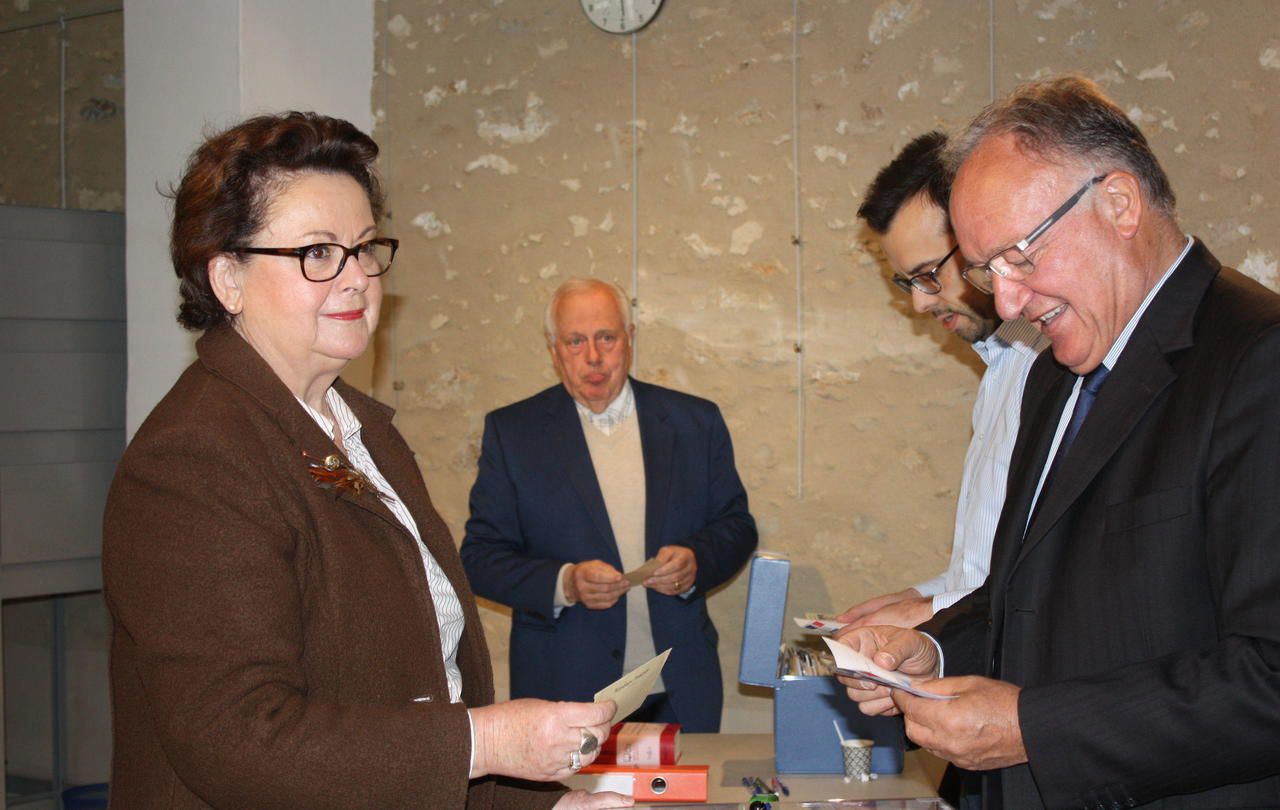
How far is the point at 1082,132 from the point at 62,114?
17.1ft

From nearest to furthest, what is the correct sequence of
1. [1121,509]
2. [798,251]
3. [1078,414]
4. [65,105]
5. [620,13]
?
[1121,509], [1078,414], [798,251], [620,13], [65,105]

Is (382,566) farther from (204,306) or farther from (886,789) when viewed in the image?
(886,789)

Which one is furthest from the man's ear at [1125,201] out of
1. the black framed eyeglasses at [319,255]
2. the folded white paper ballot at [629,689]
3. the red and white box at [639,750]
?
the red and white box at [639,750]

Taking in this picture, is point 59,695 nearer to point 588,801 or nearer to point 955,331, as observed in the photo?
point 588,801

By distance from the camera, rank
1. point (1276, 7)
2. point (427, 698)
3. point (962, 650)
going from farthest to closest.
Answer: point (1276, 7), point (962, 650), point (427, 698)

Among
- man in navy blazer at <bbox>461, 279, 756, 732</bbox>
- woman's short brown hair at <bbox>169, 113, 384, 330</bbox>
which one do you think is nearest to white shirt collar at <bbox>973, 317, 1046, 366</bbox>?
man in navy blazer at <bbox>461, 279, 756, 732</bbox>

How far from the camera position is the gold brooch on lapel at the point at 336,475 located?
1.77m

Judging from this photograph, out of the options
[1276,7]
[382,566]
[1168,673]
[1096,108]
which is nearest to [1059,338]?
[1096,108]

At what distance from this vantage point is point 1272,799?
1611 millimetres

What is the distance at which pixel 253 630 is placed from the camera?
1546mm

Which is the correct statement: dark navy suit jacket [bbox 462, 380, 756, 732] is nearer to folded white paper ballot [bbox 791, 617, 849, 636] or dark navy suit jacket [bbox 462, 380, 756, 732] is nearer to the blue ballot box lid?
the blue ballot box lid

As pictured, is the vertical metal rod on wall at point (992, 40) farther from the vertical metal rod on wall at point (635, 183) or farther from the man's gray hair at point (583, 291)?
the man's gray hair at point (583, 291)

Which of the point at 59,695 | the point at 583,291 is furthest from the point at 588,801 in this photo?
the point at 59,695

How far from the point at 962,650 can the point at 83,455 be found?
144 inches
